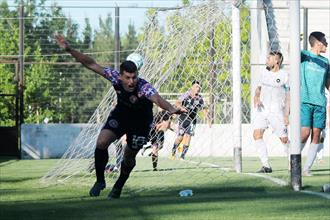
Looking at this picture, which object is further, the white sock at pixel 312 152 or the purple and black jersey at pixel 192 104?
the purple and black jersey at pixel 192 104

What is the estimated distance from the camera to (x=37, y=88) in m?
26.5

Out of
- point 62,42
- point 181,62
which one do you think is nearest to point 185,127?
point 181,62

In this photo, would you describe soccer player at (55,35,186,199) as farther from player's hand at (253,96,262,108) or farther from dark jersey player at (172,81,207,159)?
player's hand at (253,96,262,108)

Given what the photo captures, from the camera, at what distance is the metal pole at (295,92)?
1162cm

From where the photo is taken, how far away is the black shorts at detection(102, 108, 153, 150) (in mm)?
10570

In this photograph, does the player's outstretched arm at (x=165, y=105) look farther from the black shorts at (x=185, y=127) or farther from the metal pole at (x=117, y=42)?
the metal pole at (x=117, y=42)

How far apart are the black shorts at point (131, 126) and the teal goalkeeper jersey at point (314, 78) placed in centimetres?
400

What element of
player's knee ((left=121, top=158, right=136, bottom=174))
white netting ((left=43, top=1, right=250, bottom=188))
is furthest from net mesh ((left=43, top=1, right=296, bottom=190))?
player's knee ((left=121, top=158, right=136, bottom=174))

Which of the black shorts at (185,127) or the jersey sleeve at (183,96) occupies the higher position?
the jersey sleeve at (183,96)

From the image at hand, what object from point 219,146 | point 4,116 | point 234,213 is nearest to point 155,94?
point 234,213

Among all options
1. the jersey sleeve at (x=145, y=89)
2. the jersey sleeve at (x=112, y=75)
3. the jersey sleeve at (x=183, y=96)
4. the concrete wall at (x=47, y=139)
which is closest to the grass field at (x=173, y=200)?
the jersey sleeve at (x=145, y=89)

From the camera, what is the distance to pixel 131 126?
10.6 metres

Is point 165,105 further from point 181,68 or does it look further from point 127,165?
point 181,68

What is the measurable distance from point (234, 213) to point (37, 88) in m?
18.5
